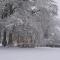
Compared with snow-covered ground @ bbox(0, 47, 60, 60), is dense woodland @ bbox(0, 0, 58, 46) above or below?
above

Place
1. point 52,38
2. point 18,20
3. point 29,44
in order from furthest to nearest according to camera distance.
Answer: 1. point 52,38
2. point 29,44
3. point 18,20

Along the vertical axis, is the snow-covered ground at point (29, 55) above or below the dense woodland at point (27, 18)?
below

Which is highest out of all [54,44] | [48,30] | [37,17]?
[37,17]

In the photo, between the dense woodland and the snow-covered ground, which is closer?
the snow-covered ground

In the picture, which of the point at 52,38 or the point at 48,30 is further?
the point at 52,38

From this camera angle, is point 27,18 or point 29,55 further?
point 27,18

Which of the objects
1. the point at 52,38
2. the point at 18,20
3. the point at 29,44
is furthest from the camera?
the point at 52,38

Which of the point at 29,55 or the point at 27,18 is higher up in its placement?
the point at 27,18

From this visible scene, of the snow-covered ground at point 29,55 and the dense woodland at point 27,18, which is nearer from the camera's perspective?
the snow-covered ground at point 29,55

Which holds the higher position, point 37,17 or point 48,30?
point 37,17

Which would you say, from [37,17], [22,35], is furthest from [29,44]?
[37,17]

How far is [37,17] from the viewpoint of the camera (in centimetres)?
2255

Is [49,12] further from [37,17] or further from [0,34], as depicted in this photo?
[0,34]

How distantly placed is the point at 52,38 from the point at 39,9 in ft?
15.0
